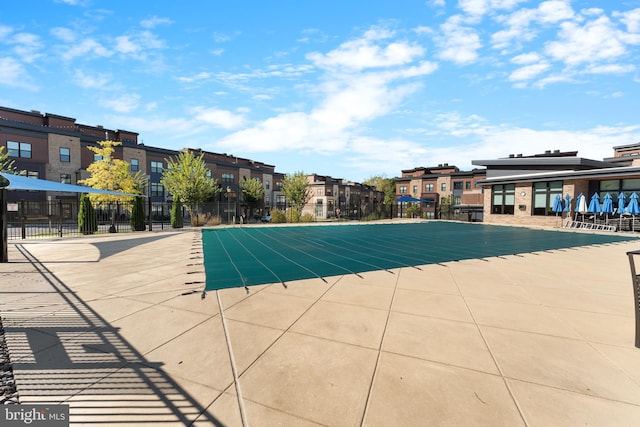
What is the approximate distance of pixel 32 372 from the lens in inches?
108

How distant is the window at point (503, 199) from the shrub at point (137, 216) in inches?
1178

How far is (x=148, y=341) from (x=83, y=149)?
40226 millimetres

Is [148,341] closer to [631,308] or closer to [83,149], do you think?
[631,308]

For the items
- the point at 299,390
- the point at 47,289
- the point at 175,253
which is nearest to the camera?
the point at 299,390

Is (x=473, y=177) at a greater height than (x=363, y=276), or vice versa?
(x=473, y=177)

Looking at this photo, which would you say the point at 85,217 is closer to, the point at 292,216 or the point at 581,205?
the point at 292,216

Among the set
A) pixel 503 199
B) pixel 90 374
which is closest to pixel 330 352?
pixel 90 374

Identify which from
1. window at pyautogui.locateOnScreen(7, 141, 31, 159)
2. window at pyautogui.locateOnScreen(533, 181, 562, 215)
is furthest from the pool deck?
window at pyautogui.locateOnScreen(7, 141, 31, 159)

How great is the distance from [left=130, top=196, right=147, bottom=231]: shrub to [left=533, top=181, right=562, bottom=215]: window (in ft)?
99.7

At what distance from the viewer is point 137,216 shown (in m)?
19.0

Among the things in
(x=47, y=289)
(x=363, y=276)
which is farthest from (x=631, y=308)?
(x=47, y=289)

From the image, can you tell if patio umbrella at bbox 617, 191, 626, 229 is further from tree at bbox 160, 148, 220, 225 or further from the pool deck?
tree at bbox 160, 148, 220, 225

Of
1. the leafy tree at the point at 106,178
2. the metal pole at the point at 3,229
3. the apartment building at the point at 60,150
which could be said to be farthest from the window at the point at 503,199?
the leafy tree at the point at 106,178

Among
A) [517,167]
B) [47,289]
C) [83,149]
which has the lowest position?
[47,289]
